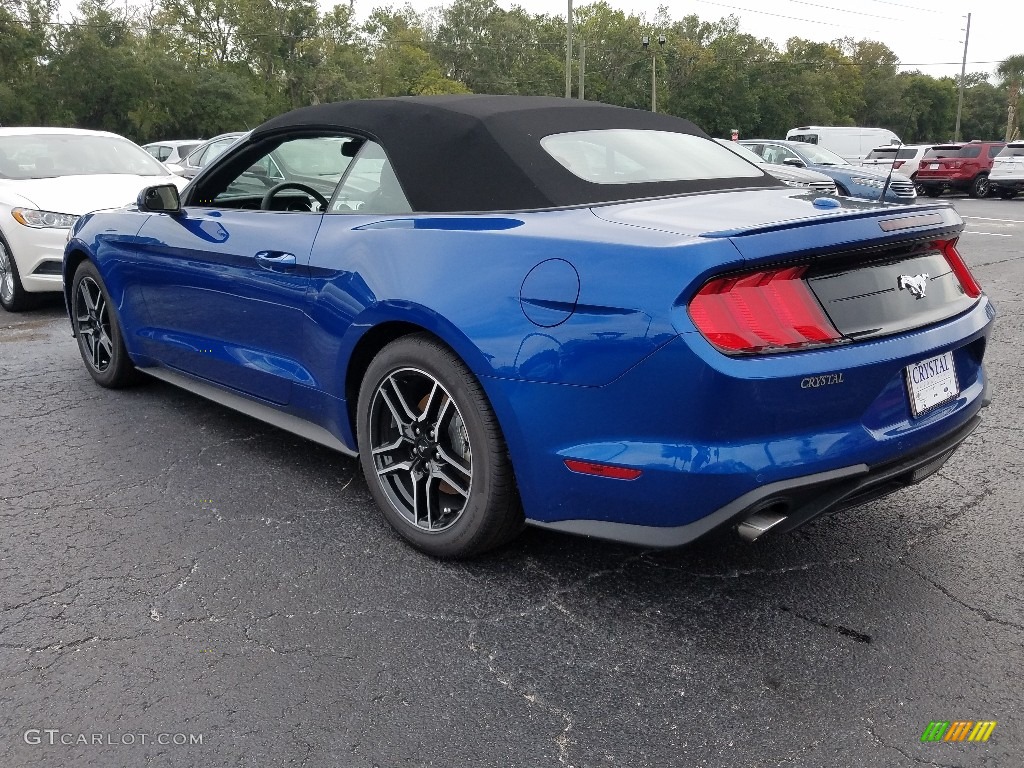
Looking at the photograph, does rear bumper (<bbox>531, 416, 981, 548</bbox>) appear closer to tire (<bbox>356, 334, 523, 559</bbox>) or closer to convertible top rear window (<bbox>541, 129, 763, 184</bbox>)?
tire (<bbox>356, 334, 523, 559</bbox>)

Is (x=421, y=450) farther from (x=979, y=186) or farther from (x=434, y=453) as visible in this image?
(x=979, y=186)

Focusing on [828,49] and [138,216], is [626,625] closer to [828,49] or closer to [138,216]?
[138,216]

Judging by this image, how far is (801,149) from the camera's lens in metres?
18.2

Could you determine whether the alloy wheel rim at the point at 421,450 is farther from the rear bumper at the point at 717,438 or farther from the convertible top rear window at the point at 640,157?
the convertible top rear window at the point at 640,157

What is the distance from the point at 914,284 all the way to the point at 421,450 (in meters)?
1.62

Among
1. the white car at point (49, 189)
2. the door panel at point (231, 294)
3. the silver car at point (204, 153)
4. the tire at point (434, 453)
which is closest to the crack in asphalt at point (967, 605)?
the tire at point (434, 453)

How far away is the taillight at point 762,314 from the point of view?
7.75ft

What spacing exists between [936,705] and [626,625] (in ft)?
2.74

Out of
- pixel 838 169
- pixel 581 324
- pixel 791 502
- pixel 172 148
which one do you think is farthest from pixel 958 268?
pixel 172 148

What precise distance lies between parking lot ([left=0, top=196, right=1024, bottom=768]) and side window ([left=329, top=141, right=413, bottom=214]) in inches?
45.3

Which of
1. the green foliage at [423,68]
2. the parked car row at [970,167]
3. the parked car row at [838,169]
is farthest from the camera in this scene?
the green foliage at [423,68]

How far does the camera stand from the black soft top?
9.90 ft

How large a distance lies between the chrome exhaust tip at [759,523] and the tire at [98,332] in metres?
3.61

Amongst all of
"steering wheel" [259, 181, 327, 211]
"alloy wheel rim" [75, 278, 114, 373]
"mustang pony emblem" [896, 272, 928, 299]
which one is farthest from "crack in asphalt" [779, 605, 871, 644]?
"alloy wheel rim" [75, 278, 114, 373]
